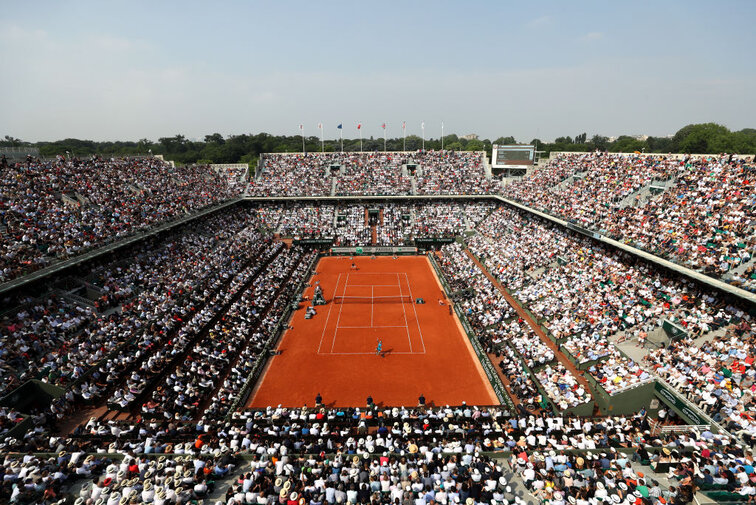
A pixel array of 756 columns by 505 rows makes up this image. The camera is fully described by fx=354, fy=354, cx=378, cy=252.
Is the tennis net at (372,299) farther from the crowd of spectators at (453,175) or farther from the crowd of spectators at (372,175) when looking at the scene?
the crowd of spectators at (453,175)

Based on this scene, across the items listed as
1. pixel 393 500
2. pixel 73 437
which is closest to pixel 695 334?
pixel 393 500

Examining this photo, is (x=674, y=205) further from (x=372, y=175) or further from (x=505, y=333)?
(x=372, y=175)

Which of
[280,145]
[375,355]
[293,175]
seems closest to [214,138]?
[280,145]

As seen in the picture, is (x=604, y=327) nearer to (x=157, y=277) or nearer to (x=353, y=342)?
(x=353, y=342)

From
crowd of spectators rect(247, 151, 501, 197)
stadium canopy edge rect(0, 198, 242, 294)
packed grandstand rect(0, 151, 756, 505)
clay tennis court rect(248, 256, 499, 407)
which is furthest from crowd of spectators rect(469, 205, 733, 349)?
stadium canopy edge rect(0, 198, 242, 294)

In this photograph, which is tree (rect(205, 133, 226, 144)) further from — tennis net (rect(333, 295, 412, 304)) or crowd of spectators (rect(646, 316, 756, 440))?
crowd of spectators (rect(646, 316, 756, 440))

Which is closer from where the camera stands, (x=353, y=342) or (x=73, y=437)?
(x=73, y=437)
